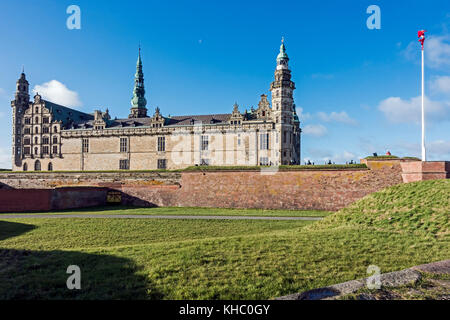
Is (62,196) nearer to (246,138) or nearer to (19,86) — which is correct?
(246,138)

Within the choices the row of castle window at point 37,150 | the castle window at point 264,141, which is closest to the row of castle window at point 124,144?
the row of castle window at point 37,150

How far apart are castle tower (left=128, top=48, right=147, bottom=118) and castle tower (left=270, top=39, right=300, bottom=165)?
31129 mm

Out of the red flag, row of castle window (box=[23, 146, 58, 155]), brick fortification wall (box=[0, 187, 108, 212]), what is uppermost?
the red flag

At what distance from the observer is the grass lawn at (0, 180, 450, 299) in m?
5.71

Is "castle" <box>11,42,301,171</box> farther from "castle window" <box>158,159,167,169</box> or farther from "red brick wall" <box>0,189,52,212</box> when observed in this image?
"red brick wall" <box>0,189,52,212</box>

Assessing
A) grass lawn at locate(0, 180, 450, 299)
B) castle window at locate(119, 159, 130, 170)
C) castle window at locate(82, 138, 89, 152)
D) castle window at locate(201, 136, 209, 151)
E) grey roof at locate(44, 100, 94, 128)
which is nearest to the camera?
grass lawn at locate(0, 180, 450, 299)

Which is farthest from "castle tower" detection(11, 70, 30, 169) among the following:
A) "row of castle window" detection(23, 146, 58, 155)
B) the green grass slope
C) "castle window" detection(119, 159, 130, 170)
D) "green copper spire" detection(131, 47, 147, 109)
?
the green grass slope

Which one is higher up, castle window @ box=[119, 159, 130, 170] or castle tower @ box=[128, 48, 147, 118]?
castle tower @ box=[128, 48, 147, 118]

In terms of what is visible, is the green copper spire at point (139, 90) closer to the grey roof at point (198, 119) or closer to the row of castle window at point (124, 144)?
the row of castle window at point (124, 144)

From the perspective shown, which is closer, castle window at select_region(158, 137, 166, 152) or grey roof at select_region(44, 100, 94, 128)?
castle window at select_region(158, 137, 166, 152)

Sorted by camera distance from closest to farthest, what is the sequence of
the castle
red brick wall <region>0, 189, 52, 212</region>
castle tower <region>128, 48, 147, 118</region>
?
red brick wall <region>0, 189, 52, 212</region>, the castle, castle tower <region>128, 48, 147, 118</region>

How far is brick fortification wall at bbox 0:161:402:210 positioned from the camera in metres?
24.5

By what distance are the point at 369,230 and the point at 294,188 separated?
14905mm
